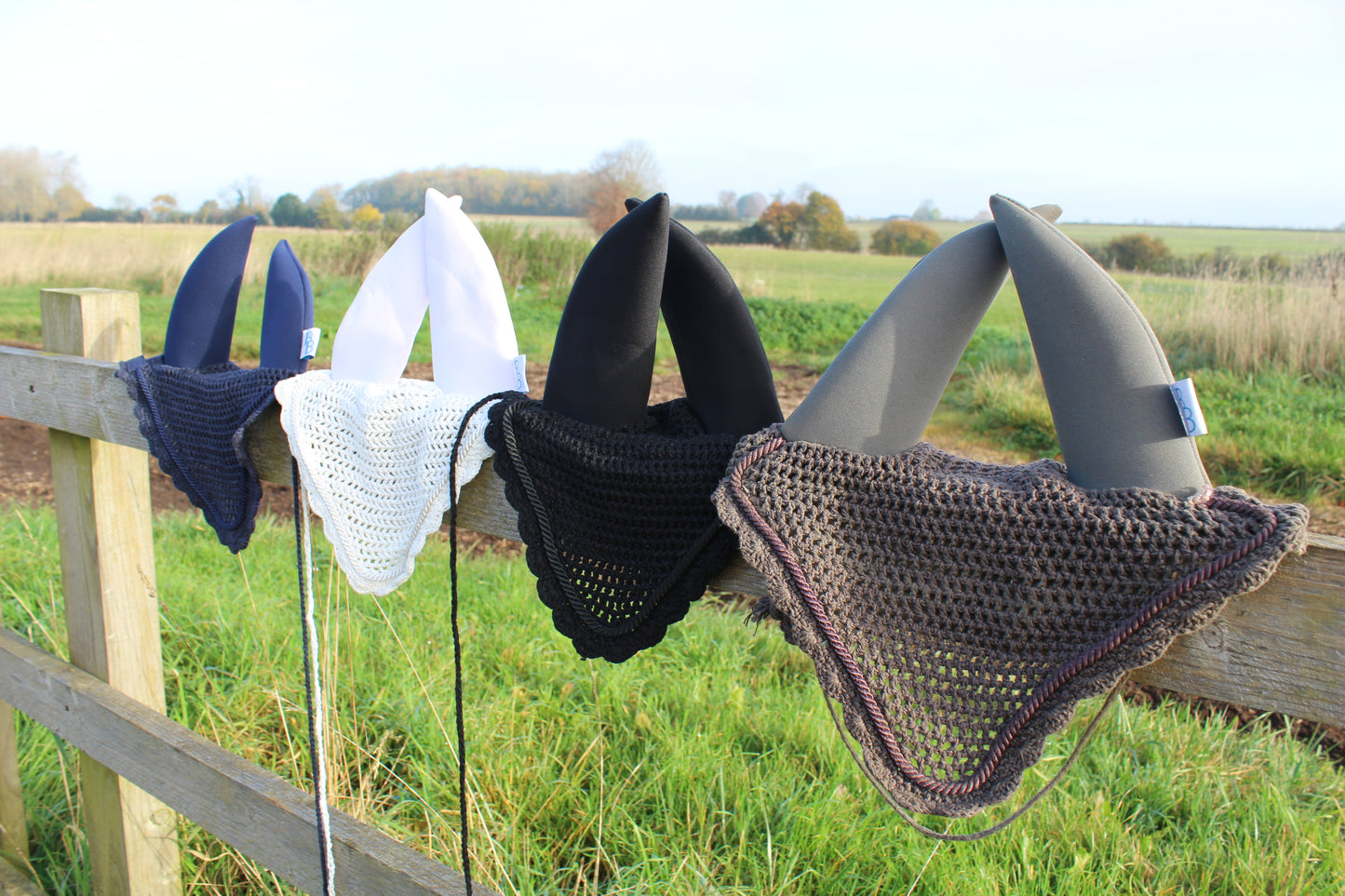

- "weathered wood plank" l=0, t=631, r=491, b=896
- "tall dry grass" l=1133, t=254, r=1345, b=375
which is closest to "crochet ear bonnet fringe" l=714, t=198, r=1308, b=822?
"weathered wood plank" l=0, t=631, r=491, b=896

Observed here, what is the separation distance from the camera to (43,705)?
6.46 ft

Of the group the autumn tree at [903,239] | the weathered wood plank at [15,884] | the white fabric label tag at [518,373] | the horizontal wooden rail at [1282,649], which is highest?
the autumn tree at [903,239]

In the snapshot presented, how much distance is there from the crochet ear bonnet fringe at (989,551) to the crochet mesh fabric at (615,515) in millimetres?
91

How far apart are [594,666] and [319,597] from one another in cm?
128

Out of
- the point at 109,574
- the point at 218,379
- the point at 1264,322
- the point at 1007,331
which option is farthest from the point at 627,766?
the point at 1007,331

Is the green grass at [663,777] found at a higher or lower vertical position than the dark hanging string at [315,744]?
lower

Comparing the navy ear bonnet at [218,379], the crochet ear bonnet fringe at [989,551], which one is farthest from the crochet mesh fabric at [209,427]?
the crochet ear bonnet fringe at [989,551]

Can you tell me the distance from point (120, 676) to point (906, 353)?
1.98m

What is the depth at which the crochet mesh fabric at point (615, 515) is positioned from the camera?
924mm

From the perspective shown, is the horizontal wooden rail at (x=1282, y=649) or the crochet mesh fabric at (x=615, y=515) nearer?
the horizontal wooden rail at (x=1282, y=649)

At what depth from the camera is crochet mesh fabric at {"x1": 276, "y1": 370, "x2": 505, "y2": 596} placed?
3.77 feet

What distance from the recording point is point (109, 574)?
6.28 ft

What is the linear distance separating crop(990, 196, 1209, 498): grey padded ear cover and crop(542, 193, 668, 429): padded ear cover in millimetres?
368

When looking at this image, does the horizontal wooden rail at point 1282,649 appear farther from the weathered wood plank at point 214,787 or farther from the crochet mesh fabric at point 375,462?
the weathered wood plank at point 214,787
